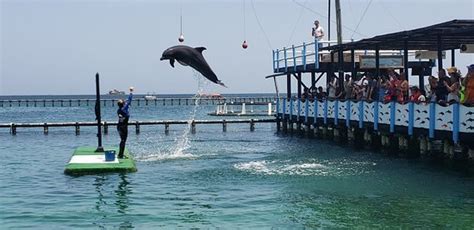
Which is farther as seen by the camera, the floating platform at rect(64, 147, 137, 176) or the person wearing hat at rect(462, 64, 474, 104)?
the floating platform at rect(64, 147, 137, 176)

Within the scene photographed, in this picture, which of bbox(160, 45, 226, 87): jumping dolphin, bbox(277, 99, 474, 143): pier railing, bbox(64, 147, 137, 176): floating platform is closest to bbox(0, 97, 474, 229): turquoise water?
bbox(64, 147, 137, 176): floating platform

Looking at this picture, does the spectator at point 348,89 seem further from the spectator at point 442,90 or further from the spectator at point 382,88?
the spectator at point 442,90

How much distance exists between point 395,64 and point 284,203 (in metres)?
16.9

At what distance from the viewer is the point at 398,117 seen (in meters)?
23.3

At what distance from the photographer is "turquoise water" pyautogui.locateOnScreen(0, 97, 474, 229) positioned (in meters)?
14.1

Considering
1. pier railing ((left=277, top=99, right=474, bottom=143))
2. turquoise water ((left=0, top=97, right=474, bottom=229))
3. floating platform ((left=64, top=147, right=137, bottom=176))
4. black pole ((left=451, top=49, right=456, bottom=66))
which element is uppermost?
black pole ((left=451, top=49, right=456, bottom=66))

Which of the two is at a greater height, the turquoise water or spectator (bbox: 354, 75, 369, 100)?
spectator (bbox: 354, 75, 369, 100)

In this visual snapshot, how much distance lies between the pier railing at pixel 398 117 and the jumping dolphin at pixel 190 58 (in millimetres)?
6662

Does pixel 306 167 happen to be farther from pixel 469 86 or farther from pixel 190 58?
pixel 190 58

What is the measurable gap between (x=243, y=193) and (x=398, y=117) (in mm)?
8118

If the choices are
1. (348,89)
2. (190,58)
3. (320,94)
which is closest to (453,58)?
(348,89)

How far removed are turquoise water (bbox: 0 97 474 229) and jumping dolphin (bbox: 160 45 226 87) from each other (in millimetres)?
2884

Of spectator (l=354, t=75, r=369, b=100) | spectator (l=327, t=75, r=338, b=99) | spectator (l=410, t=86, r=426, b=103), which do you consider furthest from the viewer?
spectator (l=327, t=75, r=338, b=99)

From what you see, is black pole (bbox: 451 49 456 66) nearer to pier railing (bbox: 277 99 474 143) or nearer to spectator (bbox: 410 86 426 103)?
pier railing (bbox: 277 99 474 143)
